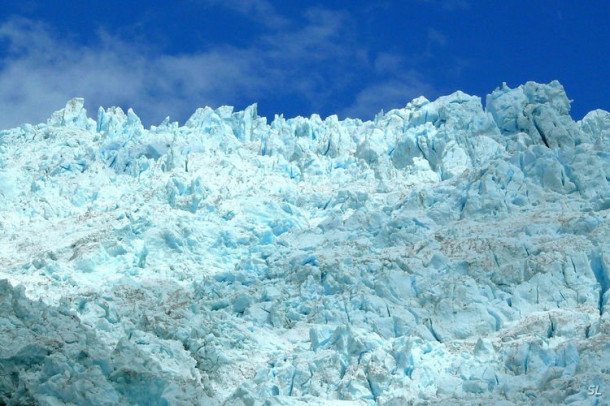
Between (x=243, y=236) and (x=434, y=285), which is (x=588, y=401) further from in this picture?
(x=243, y=236)

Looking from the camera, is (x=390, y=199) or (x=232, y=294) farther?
(x=390, y=199)

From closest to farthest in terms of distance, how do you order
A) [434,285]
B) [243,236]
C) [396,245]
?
[434,285] → [396,245] → [243,236]

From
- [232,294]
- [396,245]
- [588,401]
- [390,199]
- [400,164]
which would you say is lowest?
[588,401]

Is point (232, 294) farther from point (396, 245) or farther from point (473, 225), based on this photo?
point (473, 225)

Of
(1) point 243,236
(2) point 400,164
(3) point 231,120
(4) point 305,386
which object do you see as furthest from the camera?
(3) point 231,120

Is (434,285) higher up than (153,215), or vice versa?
(153,215)

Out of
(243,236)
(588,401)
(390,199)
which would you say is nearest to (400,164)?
(390,199)
